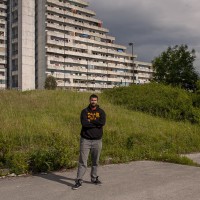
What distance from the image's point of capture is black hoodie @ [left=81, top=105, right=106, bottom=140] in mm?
6531

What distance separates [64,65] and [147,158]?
79548 millimetres

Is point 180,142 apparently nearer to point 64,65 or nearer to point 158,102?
point 158,102

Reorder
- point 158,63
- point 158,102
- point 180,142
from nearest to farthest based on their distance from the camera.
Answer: point 180,142 → point 158,102 → point 158,63

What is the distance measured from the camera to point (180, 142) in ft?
40.2

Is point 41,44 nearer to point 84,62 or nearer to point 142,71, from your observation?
point 84,62

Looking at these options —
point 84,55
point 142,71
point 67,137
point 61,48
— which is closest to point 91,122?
point 67,137

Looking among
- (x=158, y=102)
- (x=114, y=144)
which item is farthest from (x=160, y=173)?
(x=158, y=102)

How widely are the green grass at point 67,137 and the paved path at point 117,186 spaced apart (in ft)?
2.21

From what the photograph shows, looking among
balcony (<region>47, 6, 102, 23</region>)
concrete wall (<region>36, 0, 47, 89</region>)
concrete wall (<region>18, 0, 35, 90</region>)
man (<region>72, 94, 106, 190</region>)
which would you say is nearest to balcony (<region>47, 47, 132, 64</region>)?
concrete wall (<region>36, 0, 47, 89</region>)

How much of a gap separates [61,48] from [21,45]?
42.5 feet

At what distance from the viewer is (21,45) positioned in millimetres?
79625

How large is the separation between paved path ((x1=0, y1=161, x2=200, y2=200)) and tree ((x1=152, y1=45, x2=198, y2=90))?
33.7m

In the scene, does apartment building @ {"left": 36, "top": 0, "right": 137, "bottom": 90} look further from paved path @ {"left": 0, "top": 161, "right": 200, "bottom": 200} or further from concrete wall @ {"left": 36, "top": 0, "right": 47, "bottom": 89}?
paved path @ {"left": 0, "top": 161, "right": 200, "bottom": 200}

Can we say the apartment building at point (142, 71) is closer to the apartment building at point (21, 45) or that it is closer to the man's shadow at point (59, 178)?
the apartment building at point (21, 45)
